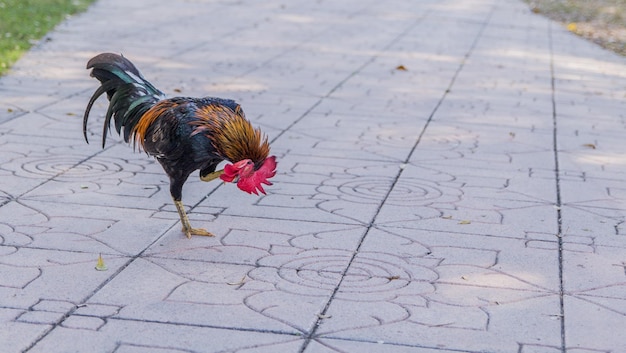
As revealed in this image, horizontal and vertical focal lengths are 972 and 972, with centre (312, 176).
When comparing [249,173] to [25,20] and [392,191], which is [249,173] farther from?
[25,20]

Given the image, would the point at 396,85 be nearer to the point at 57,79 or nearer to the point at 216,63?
the point at 216,63

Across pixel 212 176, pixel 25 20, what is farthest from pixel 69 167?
pixel 25 20

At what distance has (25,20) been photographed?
15016 mm

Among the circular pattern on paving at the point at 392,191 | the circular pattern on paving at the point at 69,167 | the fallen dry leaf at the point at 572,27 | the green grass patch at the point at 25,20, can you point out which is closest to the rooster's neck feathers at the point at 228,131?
the circular pattern on paving at the point at 392,191

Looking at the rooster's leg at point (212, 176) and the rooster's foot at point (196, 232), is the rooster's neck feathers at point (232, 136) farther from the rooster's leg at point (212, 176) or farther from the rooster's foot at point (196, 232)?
the rooster's foot at point (196, 232)

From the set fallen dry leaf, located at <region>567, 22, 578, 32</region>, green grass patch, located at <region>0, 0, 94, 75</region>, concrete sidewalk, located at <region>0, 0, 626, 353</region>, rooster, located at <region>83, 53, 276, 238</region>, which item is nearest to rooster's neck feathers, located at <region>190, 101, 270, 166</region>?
rooster, located at <region>83, 53, 276, 238</region>

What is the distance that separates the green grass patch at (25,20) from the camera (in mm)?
12469

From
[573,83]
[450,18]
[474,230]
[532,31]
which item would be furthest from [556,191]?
[450,18]

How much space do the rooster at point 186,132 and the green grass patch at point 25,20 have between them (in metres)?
5.46

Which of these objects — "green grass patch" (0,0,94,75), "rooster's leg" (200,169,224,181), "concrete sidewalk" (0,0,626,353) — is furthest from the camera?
"green grass patch" (0,0,94,75)

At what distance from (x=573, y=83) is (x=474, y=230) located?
672cm

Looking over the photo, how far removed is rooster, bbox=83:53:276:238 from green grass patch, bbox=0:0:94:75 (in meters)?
5.46

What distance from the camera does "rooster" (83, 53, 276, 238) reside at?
543cm

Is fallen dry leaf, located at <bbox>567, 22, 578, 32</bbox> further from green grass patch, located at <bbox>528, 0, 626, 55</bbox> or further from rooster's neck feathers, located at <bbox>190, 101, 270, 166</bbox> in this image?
rooster's neck feathers, located at <bbox>190, 101, 270, 166</bbox>
